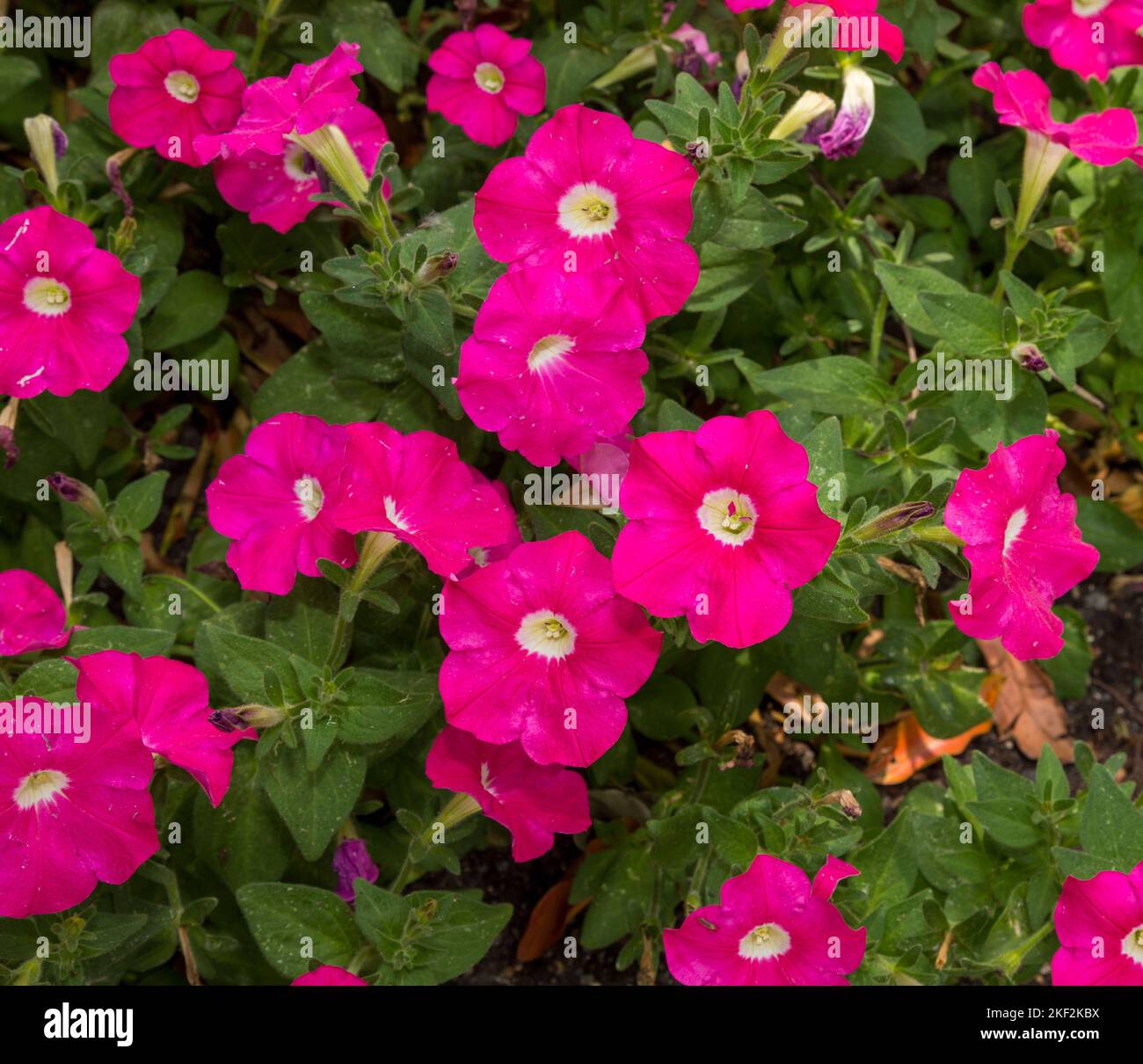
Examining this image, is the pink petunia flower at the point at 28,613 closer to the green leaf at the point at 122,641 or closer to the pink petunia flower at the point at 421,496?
the green leaf at the point at 122,641

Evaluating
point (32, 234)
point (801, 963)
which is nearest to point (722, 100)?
point (32, 234)

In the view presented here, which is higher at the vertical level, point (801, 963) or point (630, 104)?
point (630, 104)

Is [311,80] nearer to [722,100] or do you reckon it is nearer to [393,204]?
[393,204]

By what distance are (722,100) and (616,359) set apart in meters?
0.58

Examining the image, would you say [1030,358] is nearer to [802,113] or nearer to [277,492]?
[802,113]

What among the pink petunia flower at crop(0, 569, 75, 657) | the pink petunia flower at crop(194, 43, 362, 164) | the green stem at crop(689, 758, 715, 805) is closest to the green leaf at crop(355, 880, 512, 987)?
the green stem at crop(689, 758, 715, 805)

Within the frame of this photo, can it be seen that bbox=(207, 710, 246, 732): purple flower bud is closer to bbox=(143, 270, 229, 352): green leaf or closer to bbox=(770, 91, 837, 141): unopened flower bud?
bbox=(143, 270, 229, 352): green leaf

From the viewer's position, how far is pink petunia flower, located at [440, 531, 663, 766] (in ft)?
7.57

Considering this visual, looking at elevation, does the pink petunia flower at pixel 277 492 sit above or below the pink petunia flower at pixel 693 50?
below

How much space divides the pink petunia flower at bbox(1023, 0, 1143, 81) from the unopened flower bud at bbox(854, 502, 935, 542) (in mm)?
1548

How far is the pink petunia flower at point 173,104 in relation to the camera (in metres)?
2.84

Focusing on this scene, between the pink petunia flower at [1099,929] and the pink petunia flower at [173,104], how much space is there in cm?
244

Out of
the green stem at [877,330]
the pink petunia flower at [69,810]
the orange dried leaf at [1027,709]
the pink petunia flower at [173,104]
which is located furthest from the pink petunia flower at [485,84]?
the orange dried leaf at [1027,709]

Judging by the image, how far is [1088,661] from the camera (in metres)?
3.29
